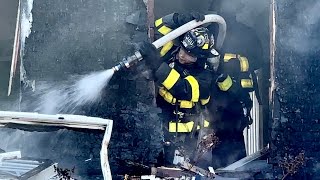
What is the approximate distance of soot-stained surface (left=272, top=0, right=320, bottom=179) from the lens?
8711mm

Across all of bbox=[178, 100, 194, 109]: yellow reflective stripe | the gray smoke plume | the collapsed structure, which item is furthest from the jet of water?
the gray smoke plume

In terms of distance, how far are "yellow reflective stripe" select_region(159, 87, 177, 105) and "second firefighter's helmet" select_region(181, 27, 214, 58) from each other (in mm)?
662

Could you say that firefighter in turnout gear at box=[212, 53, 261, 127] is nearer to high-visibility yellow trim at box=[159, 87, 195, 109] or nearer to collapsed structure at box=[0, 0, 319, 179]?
collapsed structure at box=[0, 0, 319, 179]

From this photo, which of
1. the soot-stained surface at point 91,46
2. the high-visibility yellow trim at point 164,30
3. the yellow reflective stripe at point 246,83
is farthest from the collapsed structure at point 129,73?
the yellow reflective stripe at point 246,83

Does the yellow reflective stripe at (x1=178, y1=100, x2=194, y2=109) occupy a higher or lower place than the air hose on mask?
lower

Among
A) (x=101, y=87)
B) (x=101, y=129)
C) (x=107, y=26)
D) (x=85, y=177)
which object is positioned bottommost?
(x=85, y=177)

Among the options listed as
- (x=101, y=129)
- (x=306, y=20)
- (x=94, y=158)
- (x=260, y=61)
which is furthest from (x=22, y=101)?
(x=306, y=20)

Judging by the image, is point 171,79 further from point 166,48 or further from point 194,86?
Result: point 166,48

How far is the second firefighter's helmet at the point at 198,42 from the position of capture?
26.7 ft

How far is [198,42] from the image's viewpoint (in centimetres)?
815

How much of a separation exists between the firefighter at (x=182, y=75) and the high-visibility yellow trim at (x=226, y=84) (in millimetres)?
219

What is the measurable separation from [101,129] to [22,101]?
262cm

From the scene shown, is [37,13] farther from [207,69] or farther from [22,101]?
[207,69]

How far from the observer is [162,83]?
27.0ft
